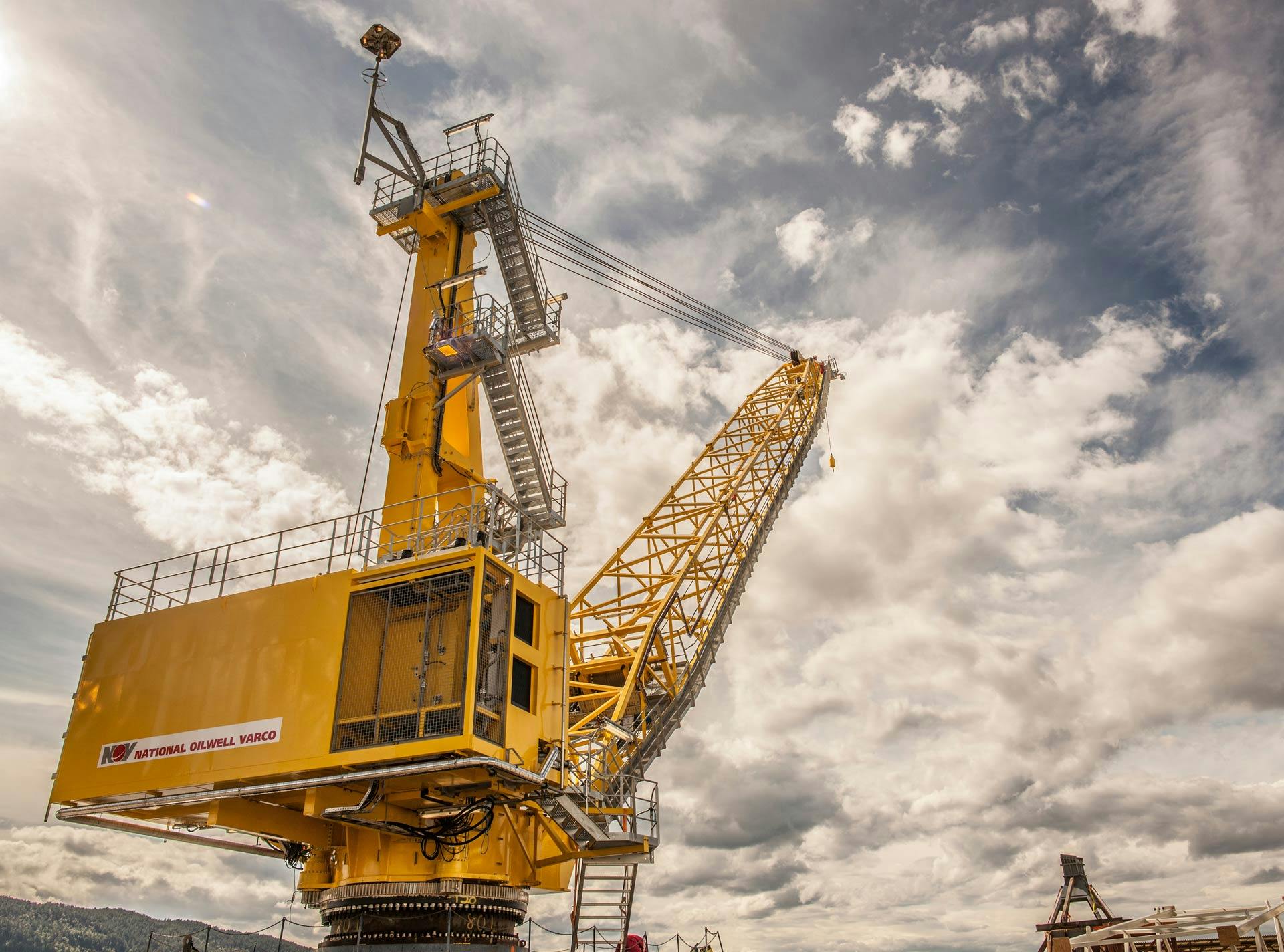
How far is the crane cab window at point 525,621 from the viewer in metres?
16.4

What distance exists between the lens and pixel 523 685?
16.2 metres

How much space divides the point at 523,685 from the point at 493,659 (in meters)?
1.10

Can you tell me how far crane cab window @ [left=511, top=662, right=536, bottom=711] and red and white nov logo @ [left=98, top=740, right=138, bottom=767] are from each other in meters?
7.72

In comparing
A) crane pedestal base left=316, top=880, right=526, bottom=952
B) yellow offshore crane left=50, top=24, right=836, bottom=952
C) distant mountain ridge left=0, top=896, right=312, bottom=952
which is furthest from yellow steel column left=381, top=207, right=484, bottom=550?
distant mountain ridge left=0, top=896, right=312, bottom=952

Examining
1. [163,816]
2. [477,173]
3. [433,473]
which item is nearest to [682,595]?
[433,473]

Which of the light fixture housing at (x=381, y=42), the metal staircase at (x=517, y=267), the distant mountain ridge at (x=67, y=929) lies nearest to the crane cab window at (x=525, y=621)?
the metal staircase at (x=517, y=267)

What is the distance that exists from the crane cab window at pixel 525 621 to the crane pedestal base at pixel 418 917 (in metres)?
4.97

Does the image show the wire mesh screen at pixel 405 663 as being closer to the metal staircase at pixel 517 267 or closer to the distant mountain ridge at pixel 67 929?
the metal staircase at pixel 517 267

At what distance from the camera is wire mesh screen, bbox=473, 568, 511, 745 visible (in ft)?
48.5

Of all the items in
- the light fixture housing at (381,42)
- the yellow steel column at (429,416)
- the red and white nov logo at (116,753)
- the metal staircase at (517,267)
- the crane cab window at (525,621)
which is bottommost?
the red and white nov logo at (116,753)

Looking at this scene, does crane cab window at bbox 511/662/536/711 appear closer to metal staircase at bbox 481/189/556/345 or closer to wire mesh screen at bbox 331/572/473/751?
wire mesh screen at bbox 331/572/473/751

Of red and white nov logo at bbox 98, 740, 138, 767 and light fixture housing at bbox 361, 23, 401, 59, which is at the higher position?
light fixture housing at bbox 361, 23, 401, 59

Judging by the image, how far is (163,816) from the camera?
60.3 feet

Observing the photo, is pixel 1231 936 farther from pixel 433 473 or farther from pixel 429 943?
pixel 433 473
